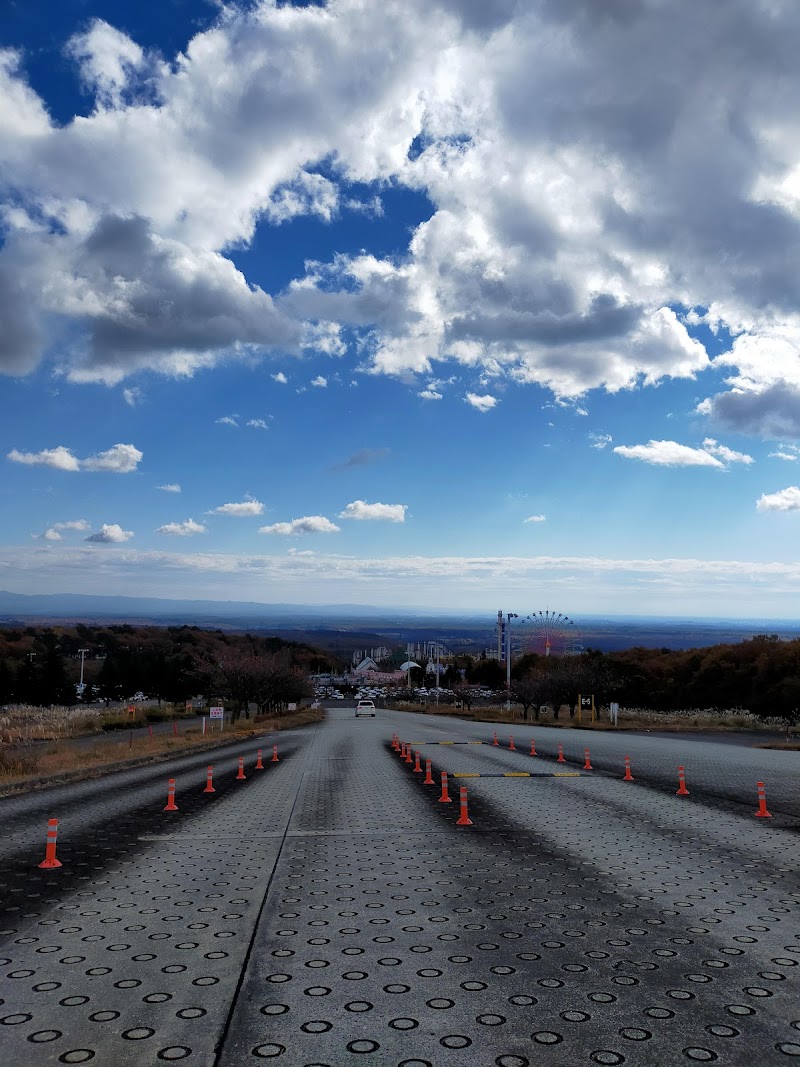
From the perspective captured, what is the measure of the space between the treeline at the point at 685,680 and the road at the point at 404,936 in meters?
43.5

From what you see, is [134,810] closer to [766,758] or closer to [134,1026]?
[134,1026]

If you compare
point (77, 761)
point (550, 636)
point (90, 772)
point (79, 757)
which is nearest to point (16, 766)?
point (90, 772)

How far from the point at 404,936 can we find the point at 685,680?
7805 centimetres

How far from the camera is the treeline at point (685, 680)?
57281mm

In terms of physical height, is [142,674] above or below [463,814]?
below

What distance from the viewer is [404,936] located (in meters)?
6.27

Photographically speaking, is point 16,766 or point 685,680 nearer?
point 16,766

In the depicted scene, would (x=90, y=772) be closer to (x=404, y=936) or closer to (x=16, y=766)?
(x=16, y=766)

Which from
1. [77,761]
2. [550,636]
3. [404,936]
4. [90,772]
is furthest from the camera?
[550,636]

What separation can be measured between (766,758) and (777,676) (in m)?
47.0

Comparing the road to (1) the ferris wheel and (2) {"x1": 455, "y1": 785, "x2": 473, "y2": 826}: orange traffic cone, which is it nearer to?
(2) {"x1": 455, "y1": 785, "x2": 473, "y2": 826}: orange traffic cone

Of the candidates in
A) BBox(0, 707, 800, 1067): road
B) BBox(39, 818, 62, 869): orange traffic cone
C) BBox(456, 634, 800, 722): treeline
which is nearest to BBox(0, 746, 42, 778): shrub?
BBox(0, 707, 800, 1067): road

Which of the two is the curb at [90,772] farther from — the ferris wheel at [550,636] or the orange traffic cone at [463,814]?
the ferris wheel at [550,636]

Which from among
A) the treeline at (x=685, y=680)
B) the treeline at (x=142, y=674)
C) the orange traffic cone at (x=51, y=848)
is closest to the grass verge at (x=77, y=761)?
the orange traffic cone at (x=51, y=848)
